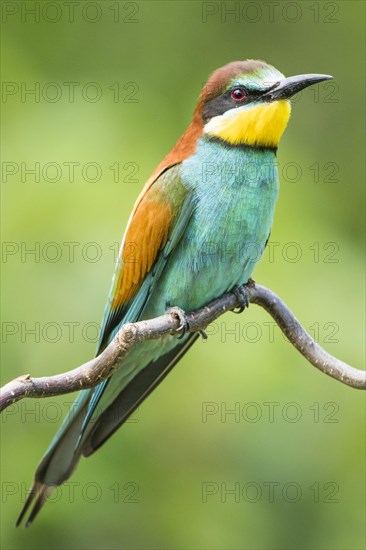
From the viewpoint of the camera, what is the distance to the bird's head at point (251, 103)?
2.95 m

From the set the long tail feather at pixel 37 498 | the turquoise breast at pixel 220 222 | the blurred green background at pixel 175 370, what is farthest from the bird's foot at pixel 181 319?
the long tail feather at pixel 37 498

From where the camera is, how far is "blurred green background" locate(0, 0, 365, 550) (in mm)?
3244

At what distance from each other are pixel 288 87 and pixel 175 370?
99 cm

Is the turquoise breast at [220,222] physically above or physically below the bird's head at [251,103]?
below

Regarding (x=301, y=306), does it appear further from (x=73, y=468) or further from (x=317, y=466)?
(x=73, y=468)

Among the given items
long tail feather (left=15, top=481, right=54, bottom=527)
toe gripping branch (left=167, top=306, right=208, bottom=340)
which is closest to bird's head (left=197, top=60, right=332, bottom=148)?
toe gripping branch (left=167, top=306, right=208, bottom=340)

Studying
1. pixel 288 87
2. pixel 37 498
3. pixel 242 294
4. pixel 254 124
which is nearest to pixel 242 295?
pixel 242 294

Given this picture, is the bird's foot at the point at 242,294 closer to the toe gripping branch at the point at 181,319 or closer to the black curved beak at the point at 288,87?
the toe gripping branch at the point at 181,319

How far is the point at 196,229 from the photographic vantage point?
2.97 m

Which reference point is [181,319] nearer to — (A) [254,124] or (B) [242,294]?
(B) [242,294]

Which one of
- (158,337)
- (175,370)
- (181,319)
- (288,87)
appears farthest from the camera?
(175,370)

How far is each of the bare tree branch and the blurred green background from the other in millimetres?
358

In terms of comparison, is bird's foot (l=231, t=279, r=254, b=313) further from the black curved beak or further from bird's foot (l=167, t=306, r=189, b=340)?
the black curved beak

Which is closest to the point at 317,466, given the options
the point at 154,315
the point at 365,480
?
the point at 365,480
